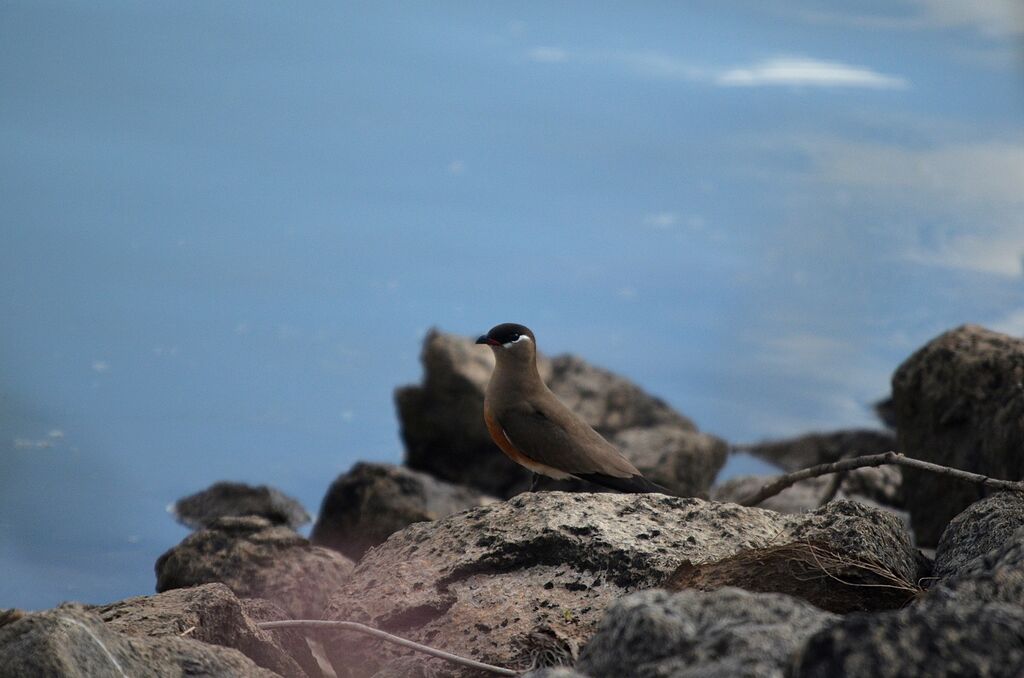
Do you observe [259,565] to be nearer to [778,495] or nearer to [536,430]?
[536,430]

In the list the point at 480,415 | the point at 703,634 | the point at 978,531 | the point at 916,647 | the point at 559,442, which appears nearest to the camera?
the point at 916,647

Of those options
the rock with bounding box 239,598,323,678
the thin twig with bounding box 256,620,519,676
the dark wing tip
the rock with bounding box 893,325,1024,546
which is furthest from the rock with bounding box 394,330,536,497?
the thin twig with bounding box 256,620,519,676

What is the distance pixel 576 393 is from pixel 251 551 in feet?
17.1

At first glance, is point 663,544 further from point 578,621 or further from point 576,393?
point 576,393

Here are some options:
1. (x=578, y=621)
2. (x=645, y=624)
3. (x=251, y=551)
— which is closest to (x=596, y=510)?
(x=578, y=621)

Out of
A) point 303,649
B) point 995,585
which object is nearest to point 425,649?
point 303,649

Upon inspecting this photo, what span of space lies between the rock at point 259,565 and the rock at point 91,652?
172 centimetres

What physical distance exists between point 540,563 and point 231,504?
434 centimetres

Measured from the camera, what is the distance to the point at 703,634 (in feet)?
7.63

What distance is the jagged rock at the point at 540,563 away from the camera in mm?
3420

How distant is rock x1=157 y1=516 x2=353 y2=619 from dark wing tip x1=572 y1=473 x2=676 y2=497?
1.78m

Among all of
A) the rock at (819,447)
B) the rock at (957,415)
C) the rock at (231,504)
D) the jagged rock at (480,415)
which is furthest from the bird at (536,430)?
the rock at (819,447)

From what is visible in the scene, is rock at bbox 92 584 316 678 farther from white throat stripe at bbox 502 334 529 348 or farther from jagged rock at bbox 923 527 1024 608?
white throat stripe at bbox 502 334 529 348

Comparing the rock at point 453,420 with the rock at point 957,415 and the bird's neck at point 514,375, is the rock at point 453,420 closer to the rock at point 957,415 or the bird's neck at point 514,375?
the bird's neck at point 514,375
